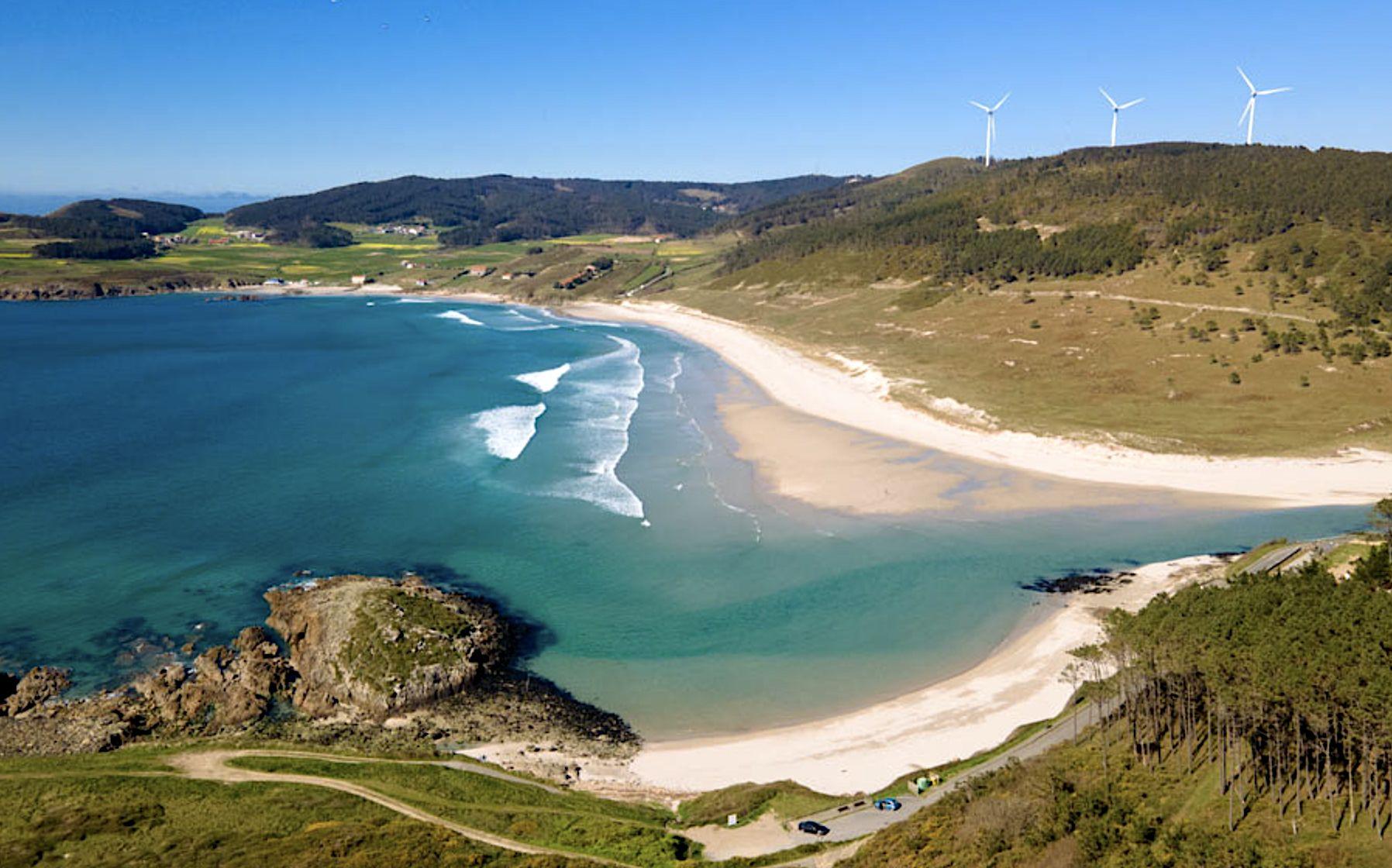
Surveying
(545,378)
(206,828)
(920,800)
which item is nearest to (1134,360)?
(545,378)

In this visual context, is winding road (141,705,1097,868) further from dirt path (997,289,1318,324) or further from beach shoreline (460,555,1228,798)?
dirt path (997,289,1318,324)

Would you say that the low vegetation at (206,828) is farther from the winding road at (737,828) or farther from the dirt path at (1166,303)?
the dirt path at (1166,303)

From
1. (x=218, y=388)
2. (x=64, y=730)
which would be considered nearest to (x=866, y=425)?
(x=64, y=730)

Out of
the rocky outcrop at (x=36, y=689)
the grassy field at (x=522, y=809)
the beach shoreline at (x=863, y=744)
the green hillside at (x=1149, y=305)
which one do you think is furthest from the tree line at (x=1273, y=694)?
the green hillside at (x=1149, y=305)

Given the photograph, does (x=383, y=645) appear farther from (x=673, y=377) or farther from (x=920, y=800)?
(x=673, y=377)

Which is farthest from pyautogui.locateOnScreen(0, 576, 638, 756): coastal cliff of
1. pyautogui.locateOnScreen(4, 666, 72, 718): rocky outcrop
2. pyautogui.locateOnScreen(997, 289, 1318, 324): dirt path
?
pyautogui.locateOnScreen(997, 289, 1318, 324): dirt path

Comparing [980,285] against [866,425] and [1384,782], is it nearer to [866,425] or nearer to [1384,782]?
[866,425]
